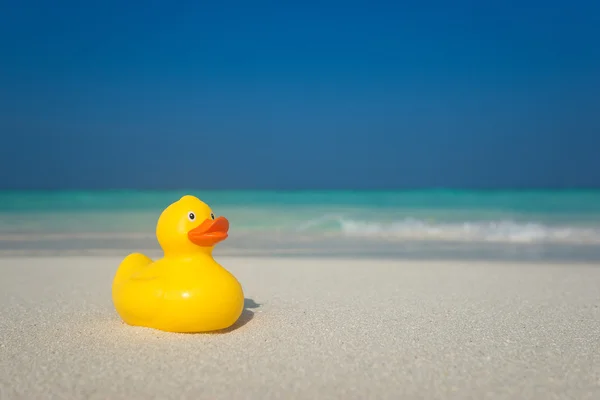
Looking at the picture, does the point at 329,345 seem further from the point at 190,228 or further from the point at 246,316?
the point at 190,228

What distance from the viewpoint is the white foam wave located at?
1195cm

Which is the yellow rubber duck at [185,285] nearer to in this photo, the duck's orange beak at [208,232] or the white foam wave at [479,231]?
the duck's orange beak at [208,232]

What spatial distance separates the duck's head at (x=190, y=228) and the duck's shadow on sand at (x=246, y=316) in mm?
589

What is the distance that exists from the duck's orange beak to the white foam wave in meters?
8.48

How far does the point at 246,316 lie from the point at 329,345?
105cm

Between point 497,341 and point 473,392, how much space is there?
3.59ft

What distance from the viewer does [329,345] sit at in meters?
3.67

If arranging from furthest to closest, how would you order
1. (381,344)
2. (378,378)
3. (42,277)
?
(42,277) < (381,344) < (378,378)

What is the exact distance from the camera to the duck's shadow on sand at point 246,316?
408 cm

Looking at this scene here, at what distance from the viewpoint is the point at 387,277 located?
6574 mm

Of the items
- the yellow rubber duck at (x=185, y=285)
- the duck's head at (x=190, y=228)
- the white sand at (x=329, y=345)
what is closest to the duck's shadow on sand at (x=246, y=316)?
the white sand at (x=329, y=345)

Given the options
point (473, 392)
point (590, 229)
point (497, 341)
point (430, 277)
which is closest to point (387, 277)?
point (430, 277)

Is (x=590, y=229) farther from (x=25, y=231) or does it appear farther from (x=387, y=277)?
(x=25, y=231)

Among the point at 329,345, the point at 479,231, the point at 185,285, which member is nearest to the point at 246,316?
the point at 185,285
